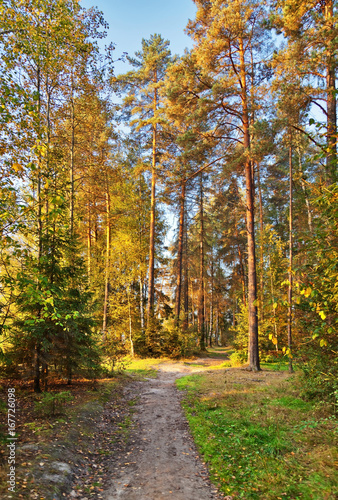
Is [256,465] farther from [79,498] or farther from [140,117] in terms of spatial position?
[140,117]

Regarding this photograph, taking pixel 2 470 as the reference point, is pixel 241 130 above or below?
above

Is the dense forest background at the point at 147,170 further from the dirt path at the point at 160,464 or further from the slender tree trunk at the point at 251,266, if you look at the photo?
the dirt path at the point at 160,464

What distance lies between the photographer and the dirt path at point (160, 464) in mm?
4129

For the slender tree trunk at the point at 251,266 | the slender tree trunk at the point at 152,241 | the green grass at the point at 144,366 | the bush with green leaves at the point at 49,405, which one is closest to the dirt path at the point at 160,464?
the bush with green leaves at the point at 49,405

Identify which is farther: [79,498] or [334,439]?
[334,439]

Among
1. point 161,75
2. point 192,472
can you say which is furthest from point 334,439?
point 161,75

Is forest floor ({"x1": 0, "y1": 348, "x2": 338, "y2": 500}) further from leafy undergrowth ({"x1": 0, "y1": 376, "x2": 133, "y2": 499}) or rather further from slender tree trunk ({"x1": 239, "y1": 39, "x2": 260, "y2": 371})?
slender tree trunk ({"x1": 239, "y1": 39, "x2": 260, "y2": 371})

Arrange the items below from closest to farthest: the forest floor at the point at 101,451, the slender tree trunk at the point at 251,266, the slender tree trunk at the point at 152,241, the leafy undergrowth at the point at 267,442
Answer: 1. the leafy undergrowth at the point at 267,442
2. the forest floor at the point at 101,451
3. the slender tree trunk at the point at 251,266
4. the slender tree trunk at the point at 152,241

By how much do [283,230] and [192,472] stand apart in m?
24.8

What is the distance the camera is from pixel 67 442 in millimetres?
5250

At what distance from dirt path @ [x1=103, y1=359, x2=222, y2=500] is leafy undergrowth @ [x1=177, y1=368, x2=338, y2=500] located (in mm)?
282

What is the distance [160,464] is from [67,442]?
6.23 ft

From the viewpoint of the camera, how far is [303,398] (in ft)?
23.8

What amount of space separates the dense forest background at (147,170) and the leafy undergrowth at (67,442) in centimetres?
121
